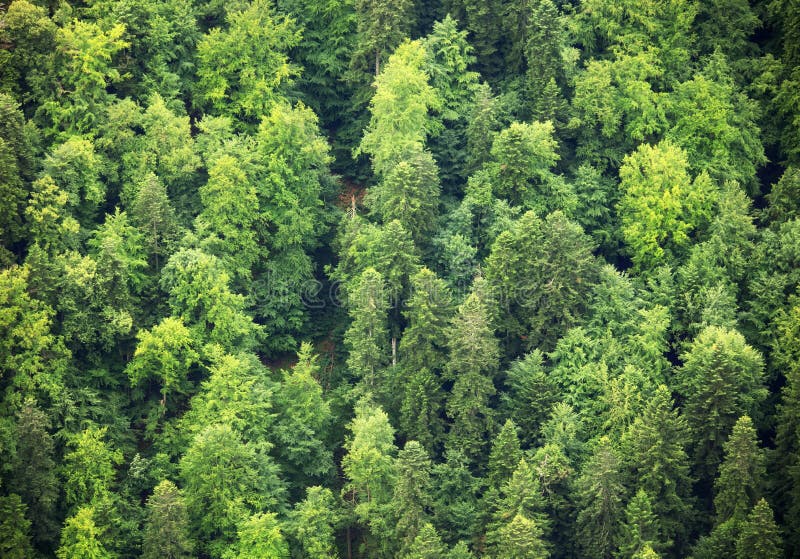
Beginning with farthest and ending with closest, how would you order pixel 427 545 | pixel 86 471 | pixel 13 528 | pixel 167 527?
pixel 86 471
pixel 13 528
pixel 167 527
pixel 427 545

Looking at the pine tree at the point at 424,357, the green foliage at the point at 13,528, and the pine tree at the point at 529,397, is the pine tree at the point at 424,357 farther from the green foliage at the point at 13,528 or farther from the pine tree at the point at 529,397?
the green foliage at the point at 13,528

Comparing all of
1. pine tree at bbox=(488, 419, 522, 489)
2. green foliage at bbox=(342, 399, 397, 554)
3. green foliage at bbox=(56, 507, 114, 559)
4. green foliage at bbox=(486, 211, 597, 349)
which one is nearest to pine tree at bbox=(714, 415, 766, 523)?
pine tree at bbox=(488, 419, 522, 489)

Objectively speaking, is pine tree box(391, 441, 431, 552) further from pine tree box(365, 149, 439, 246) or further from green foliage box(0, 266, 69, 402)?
green foliage box(0, 266, 69, 402)

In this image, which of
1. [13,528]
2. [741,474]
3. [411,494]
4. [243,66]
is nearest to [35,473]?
[13,528]

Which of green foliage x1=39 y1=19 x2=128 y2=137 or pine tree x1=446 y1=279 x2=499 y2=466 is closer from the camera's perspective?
pine tree x1=446 y1=279 x2=499 y2=466

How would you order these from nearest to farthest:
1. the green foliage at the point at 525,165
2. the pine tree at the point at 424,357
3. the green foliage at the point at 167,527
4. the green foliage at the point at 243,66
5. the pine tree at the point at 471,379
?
the green foliage at the point at 167,527 → the pine tree at the point at 471,379 → the pine tree at the point at 424,357 → the green foliage at the point at 525,165 → the green foliage at the point at 243,66

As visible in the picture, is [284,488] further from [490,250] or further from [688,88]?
[688,88]

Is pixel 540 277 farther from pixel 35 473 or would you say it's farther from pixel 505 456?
pixel 35 473

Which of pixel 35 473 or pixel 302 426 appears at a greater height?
pixel 302 426

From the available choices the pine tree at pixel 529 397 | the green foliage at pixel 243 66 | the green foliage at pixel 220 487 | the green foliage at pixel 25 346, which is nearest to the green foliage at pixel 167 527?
the green foliage at pixel 220 487
